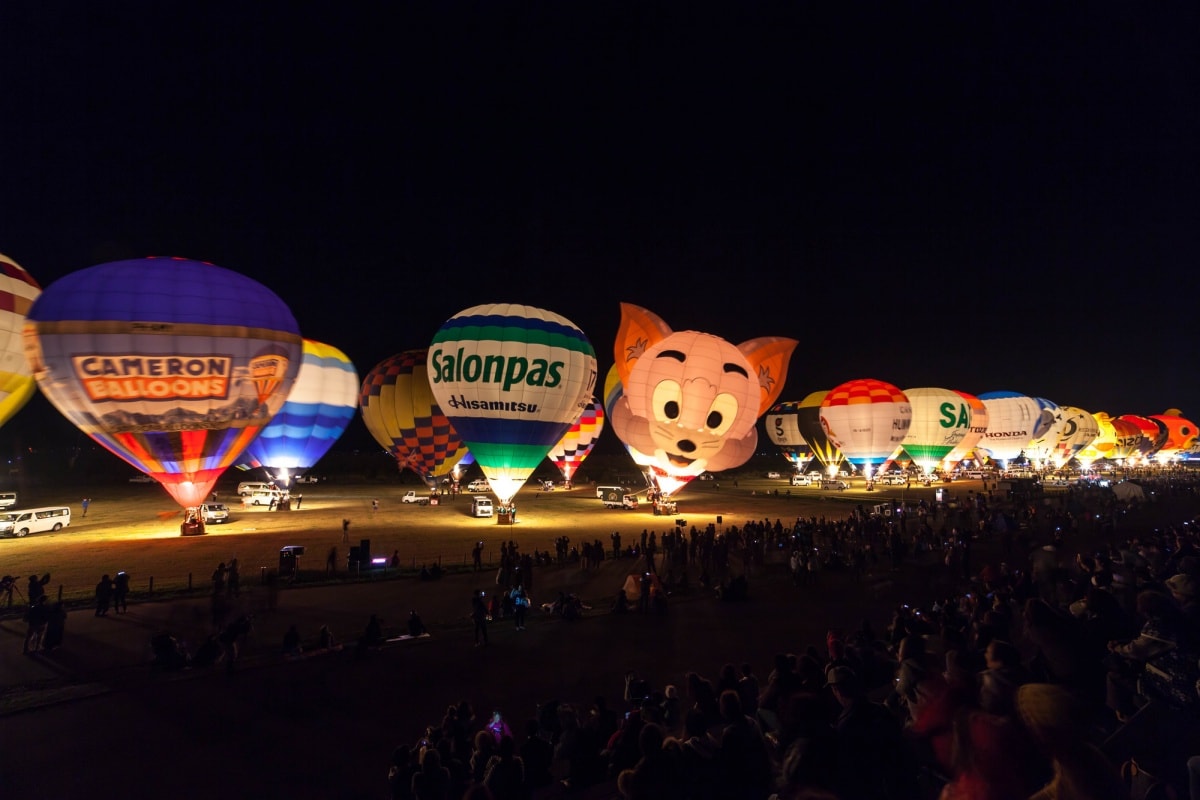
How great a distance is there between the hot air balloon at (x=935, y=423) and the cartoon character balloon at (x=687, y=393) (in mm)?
24090

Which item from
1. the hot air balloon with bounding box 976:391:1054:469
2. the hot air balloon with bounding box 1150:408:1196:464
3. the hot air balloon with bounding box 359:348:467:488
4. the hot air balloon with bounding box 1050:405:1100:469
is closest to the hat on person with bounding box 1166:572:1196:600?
the hot air balloon with bounding box 359:348:467:488

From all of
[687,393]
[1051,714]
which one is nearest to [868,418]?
[687,393]

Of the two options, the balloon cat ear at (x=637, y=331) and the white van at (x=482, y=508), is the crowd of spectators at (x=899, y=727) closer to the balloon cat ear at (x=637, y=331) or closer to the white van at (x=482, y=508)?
the balloon cat ear at (x=637, y=331)

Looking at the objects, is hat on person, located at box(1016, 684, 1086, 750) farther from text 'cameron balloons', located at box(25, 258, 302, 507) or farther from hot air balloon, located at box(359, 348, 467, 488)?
hot air balloon, located at box(359, 348, 467, 488)

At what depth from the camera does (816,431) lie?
43.5m

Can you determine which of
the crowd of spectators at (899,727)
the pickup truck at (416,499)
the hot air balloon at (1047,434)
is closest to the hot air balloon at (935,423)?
the hot air balloon at (1047,434)

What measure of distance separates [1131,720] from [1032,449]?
238 feet

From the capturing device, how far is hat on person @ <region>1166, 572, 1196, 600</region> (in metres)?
4.88

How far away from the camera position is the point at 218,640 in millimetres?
7496

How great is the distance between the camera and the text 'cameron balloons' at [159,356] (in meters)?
15.7

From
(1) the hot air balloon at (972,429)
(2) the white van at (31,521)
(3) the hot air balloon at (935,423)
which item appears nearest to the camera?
(2) the white van at (31,521)

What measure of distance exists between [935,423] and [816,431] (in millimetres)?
7907

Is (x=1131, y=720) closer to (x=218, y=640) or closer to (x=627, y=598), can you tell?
(x=627, y=598)

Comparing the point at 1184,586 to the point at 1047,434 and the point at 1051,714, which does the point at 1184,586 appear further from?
the point at 1047,434
